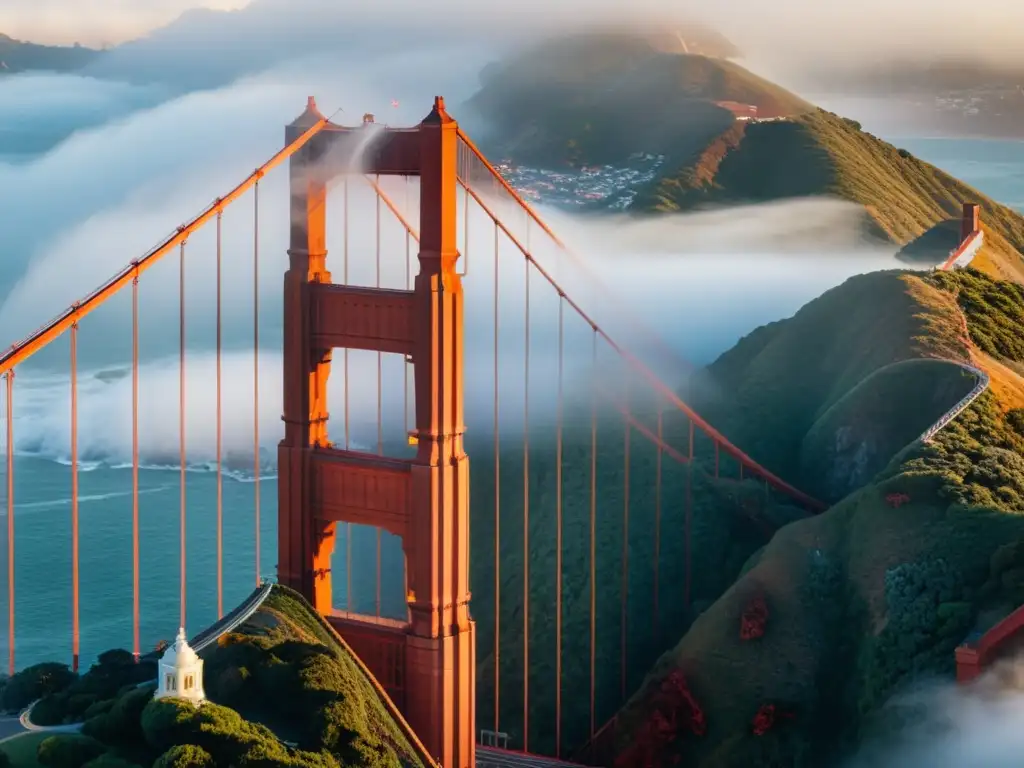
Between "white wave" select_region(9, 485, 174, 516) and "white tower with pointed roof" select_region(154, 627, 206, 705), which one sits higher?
"white tower with pointed roof" select_region(154, 627, 206, 705)

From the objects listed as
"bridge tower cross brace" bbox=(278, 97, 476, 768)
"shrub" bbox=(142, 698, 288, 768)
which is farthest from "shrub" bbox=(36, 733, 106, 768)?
"bridge tower cross brace" bbox=(278, 97, 476, 768)

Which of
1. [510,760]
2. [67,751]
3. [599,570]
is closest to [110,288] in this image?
[67,751]

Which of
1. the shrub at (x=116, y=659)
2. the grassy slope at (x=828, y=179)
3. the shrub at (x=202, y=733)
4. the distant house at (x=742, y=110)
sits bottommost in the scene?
the shrub at (x=202, y=733)

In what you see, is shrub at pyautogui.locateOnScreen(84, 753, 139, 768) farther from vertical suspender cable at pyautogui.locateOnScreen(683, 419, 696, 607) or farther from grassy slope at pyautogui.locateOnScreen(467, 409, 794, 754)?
vertical suspender cable at pyautogui.locateOnScreen(683, 419, 696, 607)

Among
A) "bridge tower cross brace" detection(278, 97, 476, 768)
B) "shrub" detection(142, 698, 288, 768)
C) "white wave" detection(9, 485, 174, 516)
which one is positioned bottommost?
"white wave" detection(9, 485, 174, 516)

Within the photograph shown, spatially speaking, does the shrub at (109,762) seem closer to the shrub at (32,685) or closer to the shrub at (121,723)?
the shrub at (121,723)

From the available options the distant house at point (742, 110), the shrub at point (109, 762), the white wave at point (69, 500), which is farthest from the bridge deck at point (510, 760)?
the distant house at point (742, 110)

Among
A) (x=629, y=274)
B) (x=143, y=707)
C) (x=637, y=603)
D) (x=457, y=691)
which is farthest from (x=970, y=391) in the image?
(x=629, y=274)

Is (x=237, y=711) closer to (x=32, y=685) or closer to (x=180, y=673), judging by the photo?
(x=180, y=673)
